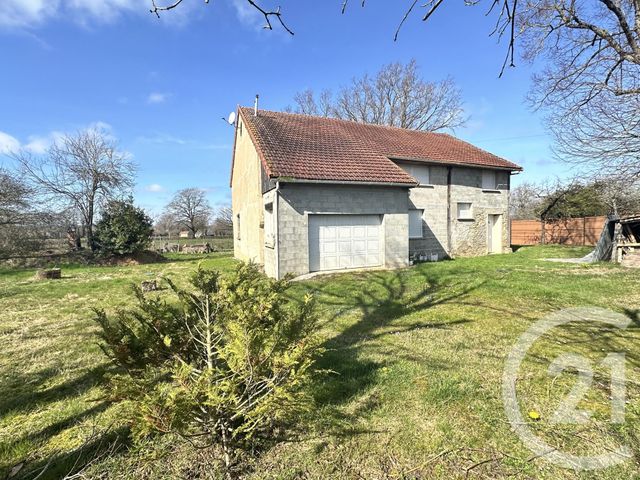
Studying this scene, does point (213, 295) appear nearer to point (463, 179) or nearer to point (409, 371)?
point (409, 371)

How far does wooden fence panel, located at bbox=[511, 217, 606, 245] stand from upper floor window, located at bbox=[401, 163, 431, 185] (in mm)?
12210

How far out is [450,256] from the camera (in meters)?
14.9

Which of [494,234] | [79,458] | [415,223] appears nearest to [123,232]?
[415,223]

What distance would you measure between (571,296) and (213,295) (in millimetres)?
8033

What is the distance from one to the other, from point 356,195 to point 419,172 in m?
5.33

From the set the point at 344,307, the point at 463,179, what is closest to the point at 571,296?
the point at 344,307

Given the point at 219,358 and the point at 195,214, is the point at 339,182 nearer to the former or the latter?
the point at 219,358

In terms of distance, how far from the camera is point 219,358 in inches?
94.0

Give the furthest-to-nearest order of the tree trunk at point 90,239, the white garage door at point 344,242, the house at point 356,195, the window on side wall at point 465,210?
1. the tree trunk at point 90,239
2. the window on side wall at point 465,210
3. the white garage door at point 344,242
4. the house at point 356,195

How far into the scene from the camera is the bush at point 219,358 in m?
1.92

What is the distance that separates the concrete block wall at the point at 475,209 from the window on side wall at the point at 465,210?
0.42 ft

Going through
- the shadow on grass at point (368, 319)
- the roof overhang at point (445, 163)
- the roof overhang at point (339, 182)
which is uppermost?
the roof overhang at point (445, 163)

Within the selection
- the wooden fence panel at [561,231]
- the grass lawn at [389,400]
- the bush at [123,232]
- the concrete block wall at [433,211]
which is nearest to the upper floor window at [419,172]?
the concrete block wall at [433,211]
